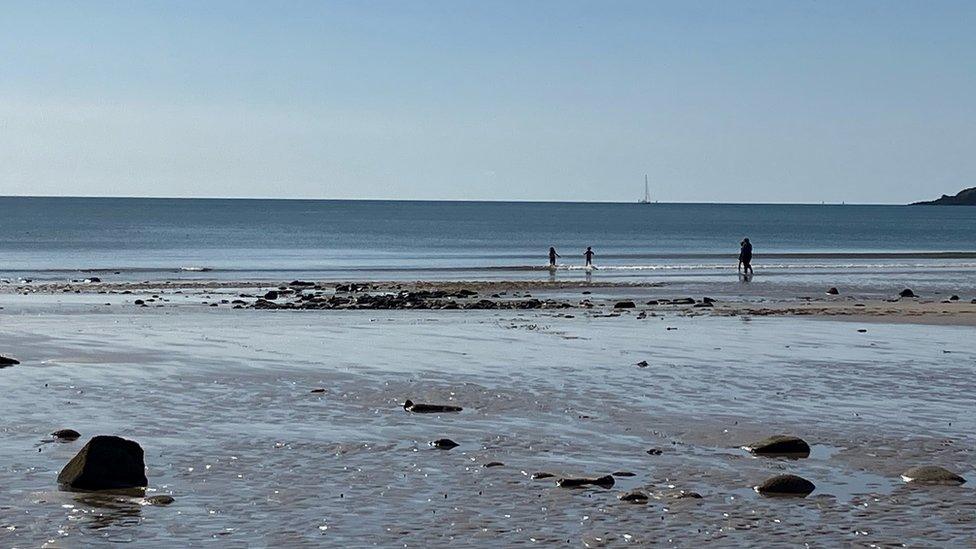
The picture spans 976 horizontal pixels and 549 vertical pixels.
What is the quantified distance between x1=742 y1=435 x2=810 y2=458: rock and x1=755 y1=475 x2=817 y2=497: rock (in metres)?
1.88

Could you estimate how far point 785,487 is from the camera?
12.7m

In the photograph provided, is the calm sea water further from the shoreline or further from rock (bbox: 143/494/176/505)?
rock (bbox: 143/494/176/505)

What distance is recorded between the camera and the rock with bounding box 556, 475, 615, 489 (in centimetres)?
1291

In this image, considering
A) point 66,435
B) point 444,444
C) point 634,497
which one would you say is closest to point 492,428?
point 444,444

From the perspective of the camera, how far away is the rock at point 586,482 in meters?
12.9

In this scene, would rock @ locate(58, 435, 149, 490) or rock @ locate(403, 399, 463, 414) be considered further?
rock @ locate(403, 399, 463, 414)

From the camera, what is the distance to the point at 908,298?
43906 millimetres

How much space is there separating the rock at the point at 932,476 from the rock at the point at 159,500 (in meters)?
7.23

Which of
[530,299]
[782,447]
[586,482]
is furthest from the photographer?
[530,299]

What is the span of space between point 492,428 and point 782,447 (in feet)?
12.0

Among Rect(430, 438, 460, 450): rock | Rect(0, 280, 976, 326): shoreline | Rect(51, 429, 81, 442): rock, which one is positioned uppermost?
Rect(51, 429, 81, 442): rock

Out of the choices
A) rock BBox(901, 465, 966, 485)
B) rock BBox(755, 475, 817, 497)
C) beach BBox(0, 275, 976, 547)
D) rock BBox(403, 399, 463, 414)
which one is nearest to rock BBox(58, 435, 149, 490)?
beach BBox(0, 275, 976, 547)

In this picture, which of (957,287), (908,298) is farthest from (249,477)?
(957,287)

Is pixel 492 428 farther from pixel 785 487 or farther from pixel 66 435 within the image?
pixel 66 435
